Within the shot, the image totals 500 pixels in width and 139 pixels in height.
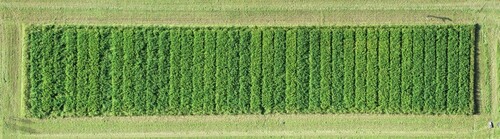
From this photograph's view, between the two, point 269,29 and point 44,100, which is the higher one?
point 269,29

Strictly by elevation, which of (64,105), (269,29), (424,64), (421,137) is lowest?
(421,137)

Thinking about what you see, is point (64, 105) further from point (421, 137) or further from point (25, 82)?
point (421, 137)

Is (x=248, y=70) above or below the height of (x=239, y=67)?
below

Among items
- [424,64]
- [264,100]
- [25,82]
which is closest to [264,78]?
[264,100]
